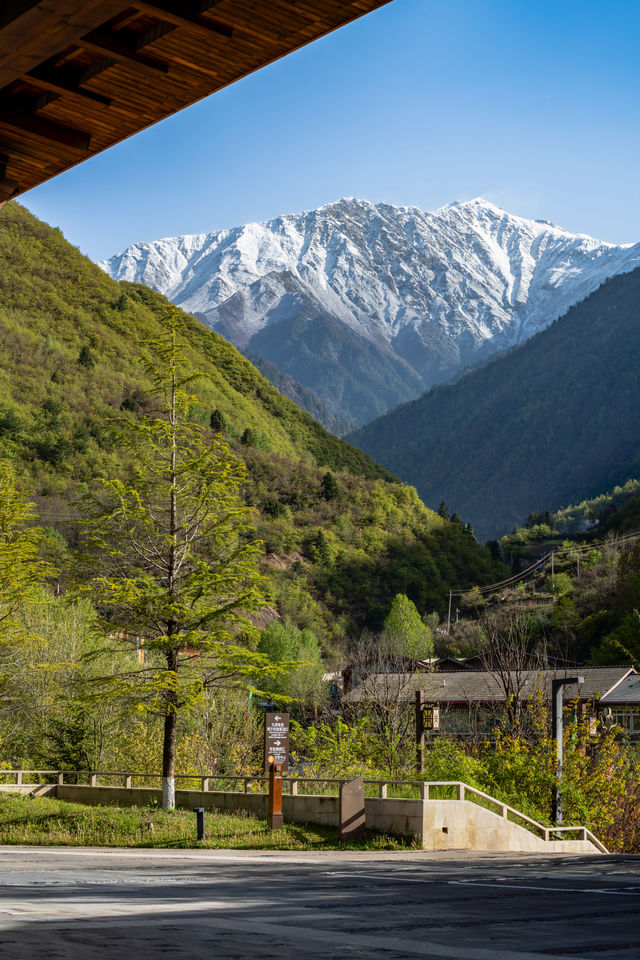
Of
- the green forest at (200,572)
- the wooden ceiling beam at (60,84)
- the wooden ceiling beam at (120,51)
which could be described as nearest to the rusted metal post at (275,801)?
the green forest at (200,572)

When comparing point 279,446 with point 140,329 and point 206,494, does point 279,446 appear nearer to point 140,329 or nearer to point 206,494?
point 140,329

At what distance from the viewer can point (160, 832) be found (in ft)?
67.3

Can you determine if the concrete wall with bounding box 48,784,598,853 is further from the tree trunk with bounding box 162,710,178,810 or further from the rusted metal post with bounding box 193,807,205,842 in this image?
the rusted metal post with bounding box 193,807,205,842

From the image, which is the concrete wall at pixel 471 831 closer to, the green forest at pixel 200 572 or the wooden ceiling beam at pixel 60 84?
the green forest at pixel 200 572

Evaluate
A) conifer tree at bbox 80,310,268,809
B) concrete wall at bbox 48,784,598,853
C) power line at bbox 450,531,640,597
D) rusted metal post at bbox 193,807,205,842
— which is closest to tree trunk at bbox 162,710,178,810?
conifer tree at bbox 80,310,268,809

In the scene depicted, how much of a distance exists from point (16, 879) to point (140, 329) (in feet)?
355

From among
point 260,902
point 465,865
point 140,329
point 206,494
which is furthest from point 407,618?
point 260,902

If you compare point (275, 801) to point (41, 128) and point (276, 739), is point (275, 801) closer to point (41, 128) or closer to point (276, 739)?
point (276, 739)

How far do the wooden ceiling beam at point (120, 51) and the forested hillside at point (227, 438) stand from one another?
72.7 meters

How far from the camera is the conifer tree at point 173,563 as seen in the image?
2359cm

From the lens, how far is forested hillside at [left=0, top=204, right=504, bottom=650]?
90.1 m

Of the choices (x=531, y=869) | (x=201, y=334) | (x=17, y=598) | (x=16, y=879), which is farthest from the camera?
(x=201, y=334)

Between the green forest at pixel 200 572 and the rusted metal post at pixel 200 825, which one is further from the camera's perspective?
the green forest at pixel 200 572

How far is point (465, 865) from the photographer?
15977 mm
